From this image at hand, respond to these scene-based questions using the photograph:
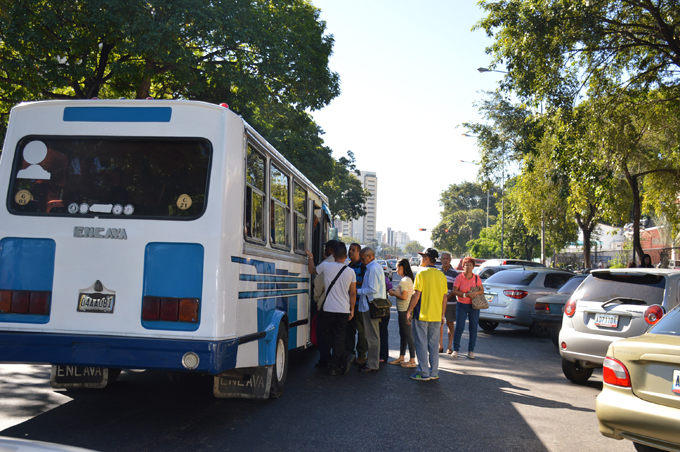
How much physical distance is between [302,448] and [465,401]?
273 centimetres

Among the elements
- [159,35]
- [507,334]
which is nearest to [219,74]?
[159,35]

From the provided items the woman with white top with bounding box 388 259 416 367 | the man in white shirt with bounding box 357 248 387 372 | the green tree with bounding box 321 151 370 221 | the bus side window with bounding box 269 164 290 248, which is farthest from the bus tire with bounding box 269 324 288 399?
the green tree with bounding box 321 151 370 221

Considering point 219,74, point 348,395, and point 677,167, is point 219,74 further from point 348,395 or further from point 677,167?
point 677,167

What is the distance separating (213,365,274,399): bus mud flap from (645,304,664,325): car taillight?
453 cm

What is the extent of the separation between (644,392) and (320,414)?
3131 millimetres

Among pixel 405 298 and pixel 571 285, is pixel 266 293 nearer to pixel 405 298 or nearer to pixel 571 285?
pixel 405 298

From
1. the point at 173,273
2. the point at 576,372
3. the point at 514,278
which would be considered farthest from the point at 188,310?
the point at 514,278

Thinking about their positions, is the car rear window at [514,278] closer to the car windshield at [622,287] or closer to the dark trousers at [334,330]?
the car windshield at [622,287]

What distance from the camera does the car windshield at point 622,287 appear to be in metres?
7.53

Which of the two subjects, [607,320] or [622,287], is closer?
[607,320]

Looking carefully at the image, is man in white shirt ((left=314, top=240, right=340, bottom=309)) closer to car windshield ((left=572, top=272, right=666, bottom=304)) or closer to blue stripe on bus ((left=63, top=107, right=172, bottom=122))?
car windshield ((left=572, top=272, right=666, bottom=304))

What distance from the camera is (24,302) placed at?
5.31 metres

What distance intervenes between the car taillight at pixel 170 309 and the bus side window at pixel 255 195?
986 mm

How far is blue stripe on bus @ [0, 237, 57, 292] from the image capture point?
5312mm
